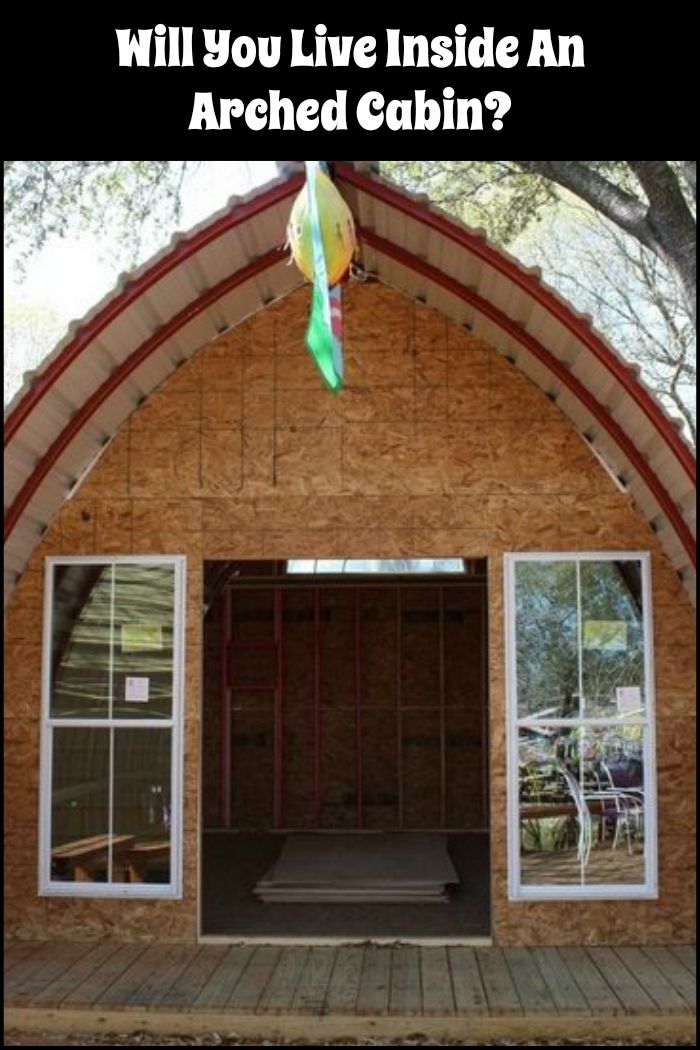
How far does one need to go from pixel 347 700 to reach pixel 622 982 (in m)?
7.35

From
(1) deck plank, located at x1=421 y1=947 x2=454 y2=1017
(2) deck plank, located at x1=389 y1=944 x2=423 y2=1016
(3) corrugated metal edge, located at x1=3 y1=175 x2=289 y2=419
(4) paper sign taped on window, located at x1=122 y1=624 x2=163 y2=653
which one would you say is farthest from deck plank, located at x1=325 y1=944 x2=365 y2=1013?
(3) corrugated metal edge, located at x1=3 y1=175 x2=289 y2=419

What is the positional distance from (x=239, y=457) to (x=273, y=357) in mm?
746

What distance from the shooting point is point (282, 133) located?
23.0 feet

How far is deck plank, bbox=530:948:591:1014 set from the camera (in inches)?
276

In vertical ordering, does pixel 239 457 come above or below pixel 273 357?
below

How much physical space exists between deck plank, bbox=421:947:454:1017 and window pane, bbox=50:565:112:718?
2.71 metres

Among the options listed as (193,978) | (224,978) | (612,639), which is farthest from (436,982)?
(612,639)

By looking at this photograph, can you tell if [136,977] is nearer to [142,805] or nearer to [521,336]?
[142,805]

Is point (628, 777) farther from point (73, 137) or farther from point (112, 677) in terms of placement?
point (73, 137)

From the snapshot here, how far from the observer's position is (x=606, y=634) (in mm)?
8539

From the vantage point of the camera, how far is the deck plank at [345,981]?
7.02 meters

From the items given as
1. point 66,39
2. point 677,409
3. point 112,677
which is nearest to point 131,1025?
point 112,677

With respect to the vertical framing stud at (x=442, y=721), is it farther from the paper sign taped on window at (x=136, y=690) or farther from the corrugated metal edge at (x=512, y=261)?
the corrugated metal edge at (x=512, y=261)

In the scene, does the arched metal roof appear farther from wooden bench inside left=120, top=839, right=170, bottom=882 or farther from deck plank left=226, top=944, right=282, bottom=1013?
deck plank left=226, top=944, right=282, bottom=1013
